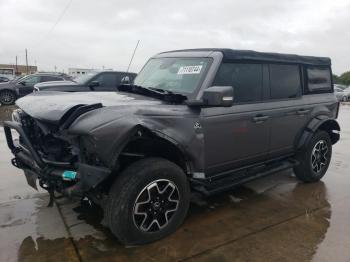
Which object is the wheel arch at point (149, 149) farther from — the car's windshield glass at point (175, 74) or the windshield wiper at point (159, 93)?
the car's windshield glass at point (175, 74)

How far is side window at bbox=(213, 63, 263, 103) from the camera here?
3928mm

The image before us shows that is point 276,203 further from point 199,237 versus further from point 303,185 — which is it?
point 199,237

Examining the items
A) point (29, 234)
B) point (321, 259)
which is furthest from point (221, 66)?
point (29, 234)

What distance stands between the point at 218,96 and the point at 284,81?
70.2 inches

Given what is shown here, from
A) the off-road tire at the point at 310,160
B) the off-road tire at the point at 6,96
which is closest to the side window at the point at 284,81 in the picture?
the off-road tire at the point at 310,160

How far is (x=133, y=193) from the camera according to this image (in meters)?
3.06

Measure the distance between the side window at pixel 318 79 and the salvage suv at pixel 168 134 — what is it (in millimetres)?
153

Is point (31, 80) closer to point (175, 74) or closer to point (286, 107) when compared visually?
point (175, 74)

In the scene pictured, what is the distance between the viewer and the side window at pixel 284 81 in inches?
178

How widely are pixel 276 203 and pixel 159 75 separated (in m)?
2.25

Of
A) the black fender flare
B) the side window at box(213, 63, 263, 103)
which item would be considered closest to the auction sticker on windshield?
the side window at box(213, 63, 263, 103)

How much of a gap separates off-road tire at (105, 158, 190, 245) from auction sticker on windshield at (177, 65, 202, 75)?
1173 mm

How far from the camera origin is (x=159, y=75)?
442 centimetres

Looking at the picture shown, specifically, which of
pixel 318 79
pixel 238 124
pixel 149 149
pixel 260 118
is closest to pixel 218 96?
pixel 238 124
